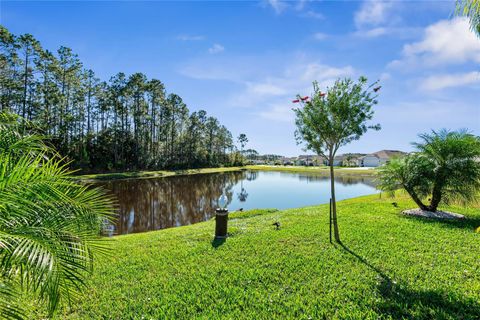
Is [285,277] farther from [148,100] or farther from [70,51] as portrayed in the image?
[148,100]

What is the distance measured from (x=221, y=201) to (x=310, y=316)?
499 centimetres

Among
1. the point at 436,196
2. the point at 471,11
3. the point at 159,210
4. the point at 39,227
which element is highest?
the point at 471,11

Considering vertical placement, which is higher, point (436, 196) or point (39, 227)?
point (39, 227)

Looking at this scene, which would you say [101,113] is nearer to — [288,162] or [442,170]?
[442,170]

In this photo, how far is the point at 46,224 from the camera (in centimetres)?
263

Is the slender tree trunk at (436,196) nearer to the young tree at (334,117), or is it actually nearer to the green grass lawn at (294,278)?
the green grass lawn at (294,278)

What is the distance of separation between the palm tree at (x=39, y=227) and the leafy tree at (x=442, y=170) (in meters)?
10.9

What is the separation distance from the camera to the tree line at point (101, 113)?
1005 inches

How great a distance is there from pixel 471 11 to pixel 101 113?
4250 cm

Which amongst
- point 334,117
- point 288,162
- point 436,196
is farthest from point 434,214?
point 288,162

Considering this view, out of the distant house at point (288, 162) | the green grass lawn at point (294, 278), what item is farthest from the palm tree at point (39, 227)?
the distant house at point (288, 162)

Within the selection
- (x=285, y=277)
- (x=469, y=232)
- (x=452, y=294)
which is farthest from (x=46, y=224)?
(x=469, y=232)

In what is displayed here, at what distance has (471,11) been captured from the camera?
3.60m

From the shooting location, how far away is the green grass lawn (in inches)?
143
